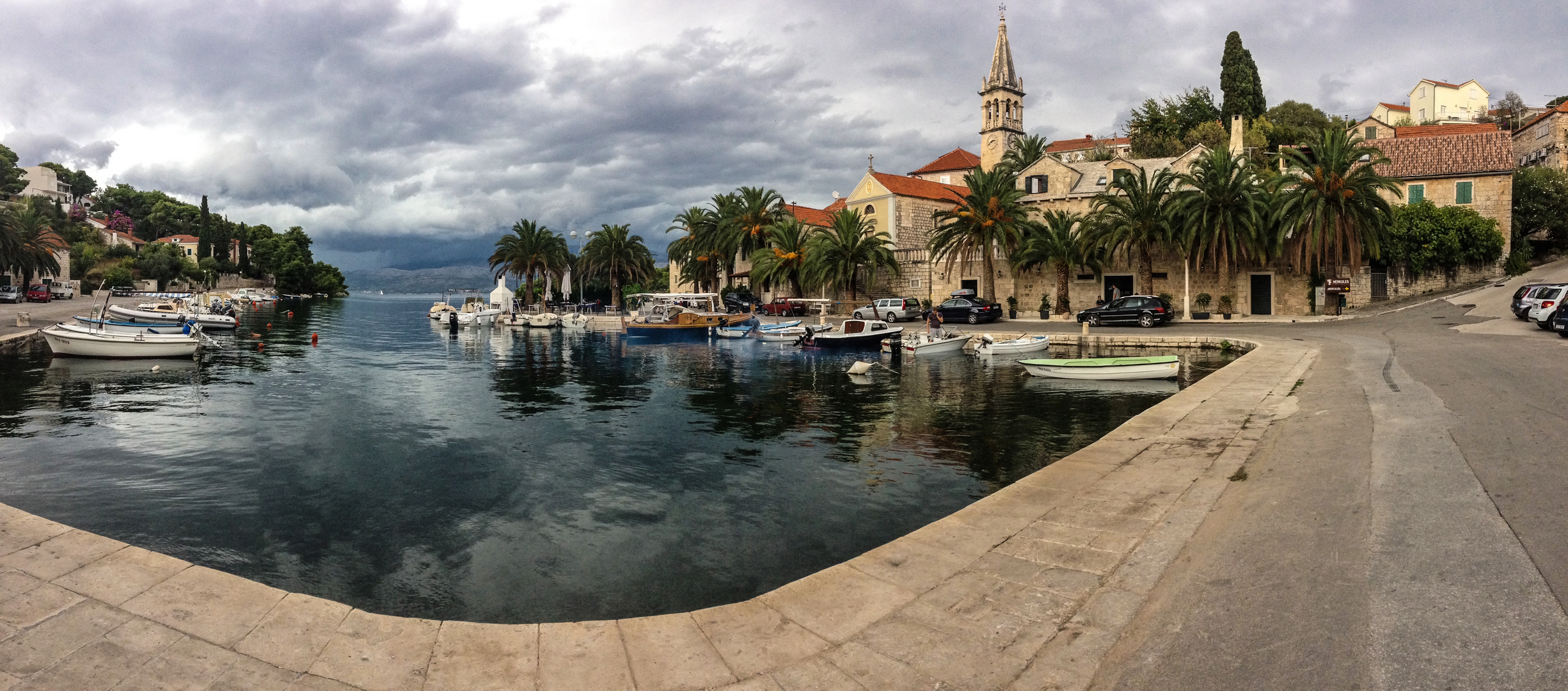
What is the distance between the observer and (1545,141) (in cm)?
6362

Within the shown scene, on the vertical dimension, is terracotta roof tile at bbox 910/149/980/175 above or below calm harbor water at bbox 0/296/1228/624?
above

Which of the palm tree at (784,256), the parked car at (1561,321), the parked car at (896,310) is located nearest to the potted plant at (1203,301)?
the parked car at (896,310)

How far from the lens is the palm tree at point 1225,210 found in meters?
41.7

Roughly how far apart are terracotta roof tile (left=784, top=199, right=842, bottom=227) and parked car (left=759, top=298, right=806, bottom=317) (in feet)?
36.9

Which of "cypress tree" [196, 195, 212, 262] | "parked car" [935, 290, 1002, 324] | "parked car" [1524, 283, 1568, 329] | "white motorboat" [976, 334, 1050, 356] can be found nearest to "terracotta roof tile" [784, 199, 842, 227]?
"parked car" [935, 290, 1002, 324]

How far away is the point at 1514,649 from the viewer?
4699 mm

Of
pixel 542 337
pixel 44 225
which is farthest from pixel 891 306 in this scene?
pixel 44 225

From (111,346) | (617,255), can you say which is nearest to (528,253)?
(617,255)

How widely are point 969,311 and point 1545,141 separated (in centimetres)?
5554

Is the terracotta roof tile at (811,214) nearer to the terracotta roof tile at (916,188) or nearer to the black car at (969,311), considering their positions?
the terracotta roof tile at (916,188)

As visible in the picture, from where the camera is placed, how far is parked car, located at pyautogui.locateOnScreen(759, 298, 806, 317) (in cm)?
6175

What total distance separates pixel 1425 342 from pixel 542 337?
49082mm

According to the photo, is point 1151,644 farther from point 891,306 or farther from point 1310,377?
point 891,306

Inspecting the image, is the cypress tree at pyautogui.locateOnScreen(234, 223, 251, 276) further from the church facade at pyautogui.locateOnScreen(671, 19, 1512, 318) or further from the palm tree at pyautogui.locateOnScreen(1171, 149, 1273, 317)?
the palm tree at pyautogui.locateOnScreen(1171, 149, 1273, 317)
